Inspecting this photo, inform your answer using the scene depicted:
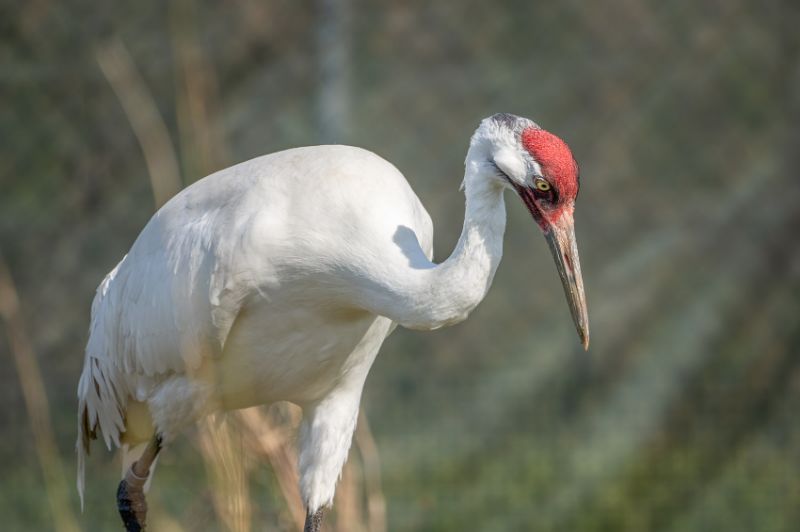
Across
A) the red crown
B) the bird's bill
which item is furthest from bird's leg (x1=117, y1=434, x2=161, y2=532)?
the red crown

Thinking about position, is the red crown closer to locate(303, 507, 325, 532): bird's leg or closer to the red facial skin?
the red facial skin

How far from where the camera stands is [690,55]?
4.65m

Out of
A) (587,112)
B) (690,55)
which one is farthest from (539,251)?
(690,55)

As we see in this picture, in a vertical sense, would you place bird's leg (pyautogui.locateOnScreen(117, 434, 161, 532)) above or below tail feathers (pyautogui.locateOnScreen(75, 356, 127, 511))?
below

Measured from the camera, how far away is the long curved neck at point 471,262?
2.63 m

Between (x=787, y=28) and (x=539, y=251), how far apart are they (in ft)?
3.95

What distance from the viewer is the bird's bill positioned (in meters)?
2.67

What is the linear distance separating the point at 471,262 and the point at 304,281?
1.44 feet

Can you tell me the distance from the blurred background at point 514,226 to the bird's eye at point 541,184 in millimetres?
1920

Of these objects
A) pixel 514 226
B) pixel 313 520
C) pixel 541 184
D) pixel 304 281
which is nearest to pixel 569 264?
pixel 541 184

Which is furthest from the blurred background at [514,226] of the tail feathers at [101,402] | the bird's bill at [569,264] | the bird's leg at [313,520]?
the bird's bill at [569,264]

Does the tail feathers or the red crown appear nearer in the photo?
the red crown

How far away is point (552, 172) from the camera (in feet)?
8.53

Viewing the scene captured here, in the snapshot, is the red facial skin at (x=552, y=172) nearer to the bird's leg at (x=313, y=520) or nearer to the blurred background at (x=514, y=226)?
the bird's leg at (x=313, y=520)
